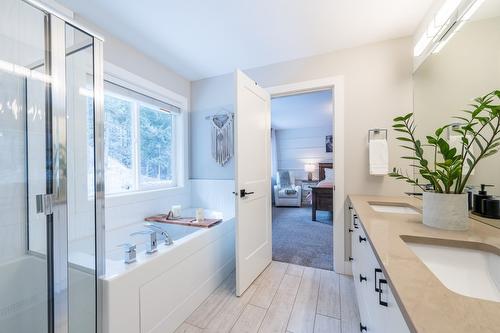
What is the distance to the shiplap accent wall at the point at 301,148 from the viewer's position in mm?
6438

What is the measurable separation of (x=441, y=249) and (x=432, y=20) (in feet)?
5.56

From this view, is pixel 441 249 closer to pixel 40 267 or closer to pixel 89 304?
pixel 89 304

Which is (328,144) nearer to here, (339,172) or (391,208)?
(339,172)

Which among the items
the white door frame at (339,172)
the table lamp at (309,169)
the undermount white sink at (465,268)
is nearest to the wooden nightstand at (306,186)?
the table lamp at (309,169)

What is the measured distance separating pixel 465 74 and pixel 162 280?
2.35 metres

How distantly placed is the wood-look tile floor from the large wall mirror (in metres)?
1.27

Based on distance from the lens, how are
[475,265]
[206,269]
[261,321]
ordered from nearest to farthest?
[475,265] < [261,321] < [206,269]

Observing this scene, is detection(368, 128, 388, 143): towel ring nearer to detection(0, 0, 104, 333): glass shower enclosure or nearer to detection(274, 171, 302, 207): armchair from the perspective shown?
detection(0, 0, 104, 333): glass shower enclosure

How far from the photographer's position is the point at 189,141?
116 inches

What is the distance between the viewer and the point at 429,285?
52 centimetres

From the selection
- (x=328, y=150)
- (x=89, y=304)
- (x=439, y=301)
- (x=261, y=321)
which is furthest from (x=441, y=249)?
(x=328, y=150)

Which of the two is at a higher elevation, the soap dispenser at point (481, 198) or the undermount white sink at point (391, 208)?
the soap dispenser at point (481, 198)

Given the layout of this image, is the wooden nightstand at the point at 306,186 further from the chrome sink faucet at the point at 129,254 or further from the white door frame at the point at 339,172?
the chrome sink faucet at the point at 129,254

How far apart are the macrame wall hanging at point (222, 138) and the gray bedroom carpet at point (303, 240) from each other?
57.3 inches
